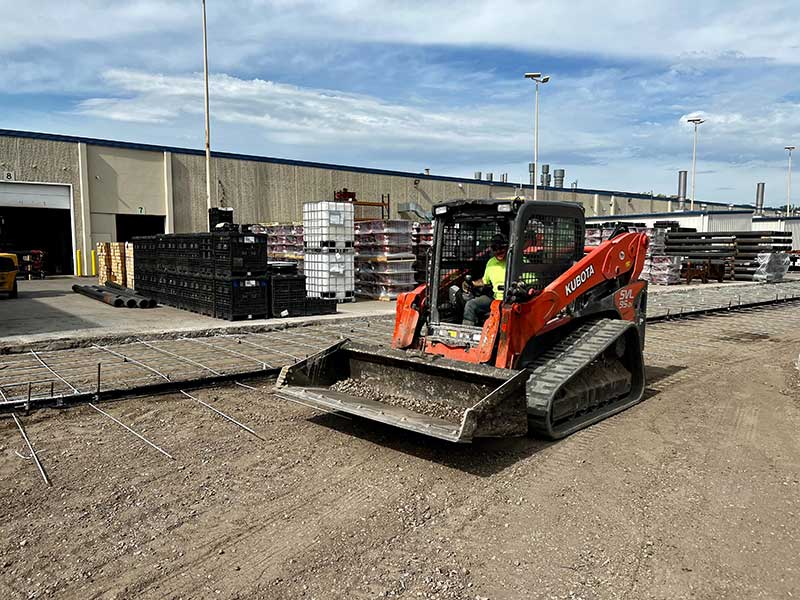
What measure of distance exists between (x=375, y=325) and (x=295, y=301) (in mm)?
2237

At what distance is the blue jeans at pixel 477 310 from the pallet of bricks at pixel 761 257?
1001 inches

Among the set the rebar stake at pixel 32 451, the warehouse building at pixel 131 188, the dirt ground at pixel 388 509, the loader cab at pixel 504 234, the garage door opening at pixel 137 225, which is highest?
the warehouse building at pixel 131 188

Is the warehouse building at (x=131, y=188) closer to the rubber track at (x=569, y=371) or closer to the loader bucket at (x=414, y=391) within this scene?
the loader bucket at (x=414, y=391)

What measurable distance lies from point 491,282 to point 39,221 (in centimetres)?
3360

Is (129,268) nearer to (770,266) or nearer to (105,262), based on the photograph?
(105,262)

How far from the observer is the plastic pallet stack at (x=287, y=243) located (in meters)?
21.6

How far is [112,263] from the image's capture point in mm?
22500

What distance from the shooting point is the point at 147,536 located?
4.16 m

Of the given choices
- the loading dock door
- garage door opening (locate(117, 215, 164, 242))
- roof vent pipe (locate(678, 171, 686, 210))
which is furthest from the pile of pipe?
roof vent pipe (locate(678, 171, 686, 210))

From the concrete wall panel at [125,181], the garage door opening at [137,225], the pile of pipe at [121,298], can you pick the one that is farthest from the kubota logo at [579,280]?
the garage door opening at [137,225]

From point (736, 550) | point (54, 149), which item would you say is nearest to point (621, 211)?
point (54, 149)

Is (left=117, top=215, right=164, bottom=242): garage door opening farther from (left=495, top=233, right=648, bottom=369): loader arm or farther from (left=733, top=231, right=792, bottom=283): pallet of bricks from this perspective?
(left=733, top=231, right=792, bottom=283): pallet of bricks

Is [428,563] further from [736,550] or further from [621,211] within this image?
[621,211]

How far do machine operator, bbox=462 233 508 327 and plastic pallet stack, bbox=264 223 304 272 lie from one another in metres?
14.5
